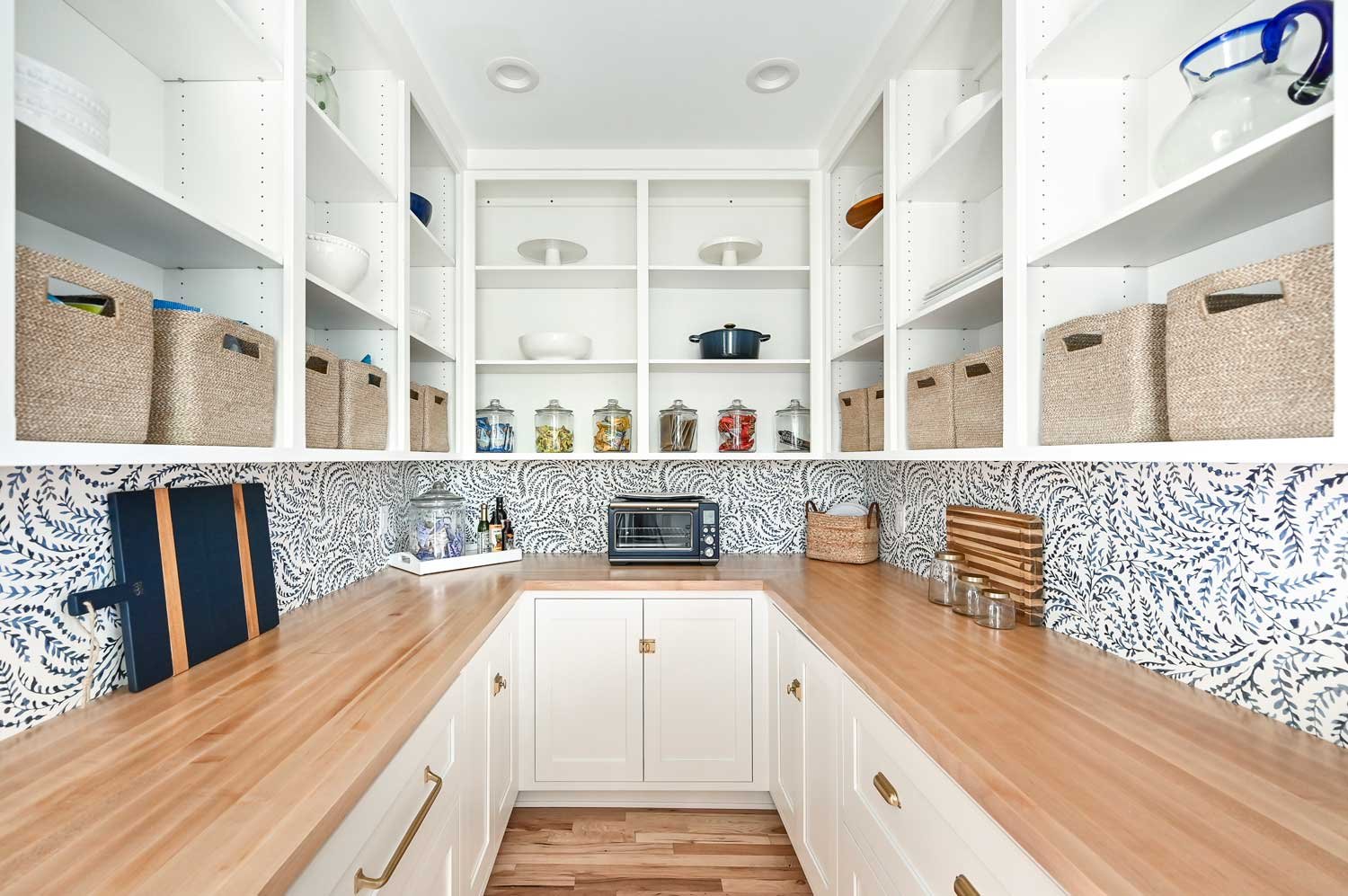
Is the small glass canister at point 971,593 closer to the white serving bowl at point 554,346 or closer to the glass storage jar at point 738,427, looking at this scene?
the glass storage jar at point 738,427

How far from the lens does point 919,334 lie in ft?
5.95

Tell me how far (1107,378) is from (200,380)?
154 centimetres

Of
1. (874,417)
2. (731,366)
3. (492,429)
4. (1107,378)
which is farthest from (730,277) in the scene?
(1107,378)

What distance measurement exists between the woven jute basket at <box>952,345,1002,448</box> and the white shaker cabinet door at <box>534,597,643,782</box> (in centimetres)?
126

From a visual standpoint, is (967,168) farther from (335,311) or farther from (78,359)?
(78,359)

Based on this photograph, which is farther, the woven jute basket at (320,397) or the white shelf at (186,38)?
the woven jute basket at (320,397)

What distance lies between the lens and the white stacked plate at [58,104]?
2.35 ft

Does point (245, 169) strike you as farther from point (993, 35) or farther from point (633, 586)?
point (993, 35)

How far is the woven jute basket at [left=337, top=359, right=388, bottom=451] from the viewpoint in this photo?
1.48m

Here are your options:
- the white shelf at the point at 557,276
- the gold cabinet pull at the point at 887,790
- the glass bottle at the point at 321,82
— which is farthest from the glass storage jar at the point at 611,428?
the gold cabinet pull at the point at 887,790

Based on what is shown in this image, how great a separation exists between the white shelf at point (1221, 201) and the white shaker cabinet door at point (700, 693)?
4.75 ft

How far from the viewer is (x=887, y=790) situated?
113cm

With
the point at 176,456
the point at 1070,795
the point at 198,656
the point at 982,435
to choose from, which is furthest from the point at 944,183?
the point at 198,656

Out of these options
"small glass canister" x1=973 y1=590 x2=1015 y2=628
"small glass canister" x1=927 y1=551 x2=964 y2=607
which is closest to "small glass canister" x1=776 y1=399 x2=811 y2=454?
"small glass canister" x1=927 y1=551 x2=964 y2=607
